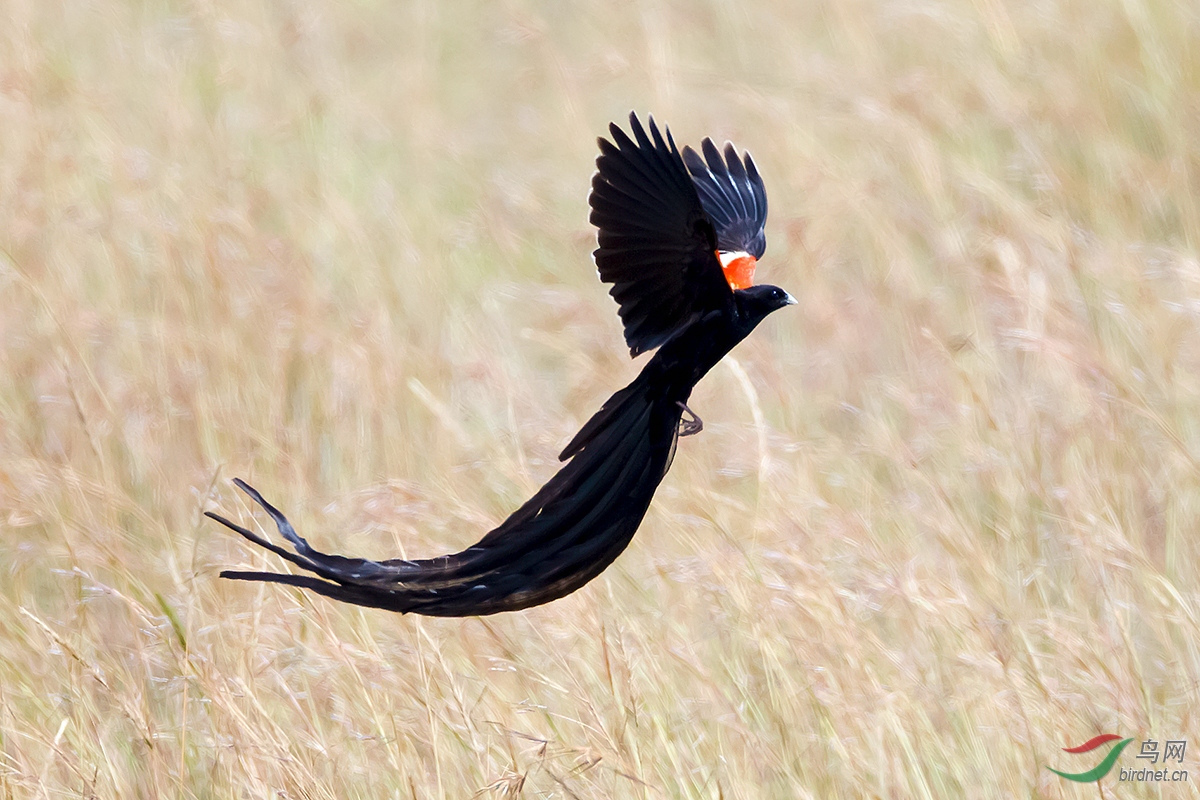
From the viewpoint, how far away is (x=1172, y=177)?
4121 millimetres

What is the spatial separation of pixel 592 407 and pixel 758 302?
2.01m

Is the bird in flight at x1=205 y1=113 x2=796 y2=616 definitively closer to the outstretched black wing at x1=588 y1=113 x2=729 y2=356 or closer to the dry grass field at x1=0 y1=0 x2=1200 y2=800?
the outstretched black wing at x1=588 y1=113 x2=729 y2=356

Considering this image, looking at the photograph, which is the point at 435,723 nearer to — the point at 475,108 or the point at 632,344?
the point at 632,344

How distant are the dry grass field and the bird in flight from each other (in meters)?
0.67

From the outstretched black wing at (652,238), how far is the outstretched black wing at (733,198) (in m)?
0.51

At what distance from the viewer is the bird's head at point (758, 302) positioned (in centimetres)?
164

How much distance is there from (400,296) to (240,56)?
172 cm
